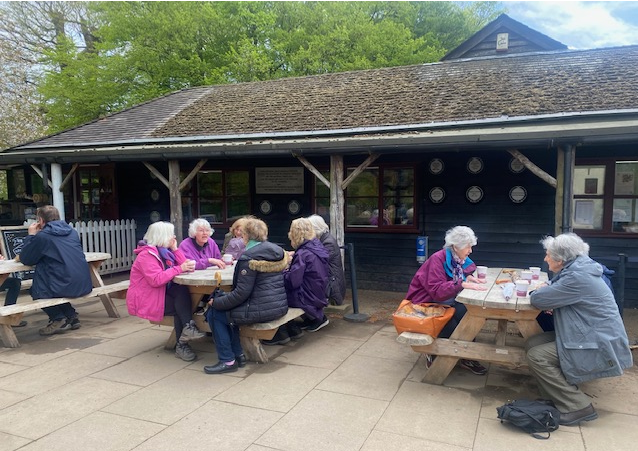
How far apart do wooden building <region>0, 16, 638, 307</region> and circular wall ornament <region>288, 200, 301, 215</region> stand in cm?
2

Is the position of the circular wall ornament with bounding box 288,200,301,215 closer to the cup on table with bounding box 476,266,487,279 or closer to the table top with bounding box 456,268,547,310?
the cup on table with bounding box 476,266,487,279

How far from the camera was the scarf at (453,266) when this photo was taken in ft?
13.7

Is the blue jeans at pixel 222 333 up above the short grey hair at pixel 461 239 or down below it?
below

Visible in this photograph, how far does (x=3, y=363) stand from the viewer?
14.9 ft

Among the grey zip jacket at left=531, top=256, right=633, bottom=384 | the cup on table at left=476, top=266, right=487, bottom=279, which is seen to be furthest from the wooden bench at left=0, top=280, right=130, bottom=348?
the grey zip jacket at left=531, top=256, right=633, bottom=384

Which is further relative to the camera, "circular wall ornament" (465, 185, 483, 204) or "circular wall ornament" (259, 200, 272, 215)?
"circular wall ornament" (259, 200, 272, 215)

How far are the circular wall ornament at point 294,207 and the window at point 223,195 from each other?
3.23 ft

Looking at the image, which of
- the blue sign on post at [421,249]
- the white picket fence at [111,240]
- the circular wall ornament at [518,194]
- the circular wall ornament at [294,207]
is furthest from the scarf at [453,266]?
the white picket fence at [111,240]

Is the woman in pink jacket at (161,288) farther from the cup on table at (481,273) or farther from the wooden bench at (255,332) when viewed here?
the cup on table at (481,273)

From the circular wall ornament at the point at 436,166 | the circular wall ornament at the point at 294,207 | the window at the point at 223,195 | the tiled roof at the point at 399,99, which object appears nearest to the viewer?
the tiled roof at the point at 399,99

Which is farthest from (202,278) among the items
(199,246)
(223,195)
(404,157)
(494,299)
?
(223,195)

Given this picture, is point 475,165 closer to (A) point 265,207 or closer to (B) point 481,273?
(B) point 481,273

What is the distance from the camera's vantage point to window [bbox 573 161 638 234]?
269 inches

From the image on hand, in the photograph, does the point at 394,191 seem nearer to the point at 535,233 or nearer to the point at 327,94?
the point at 535,233
